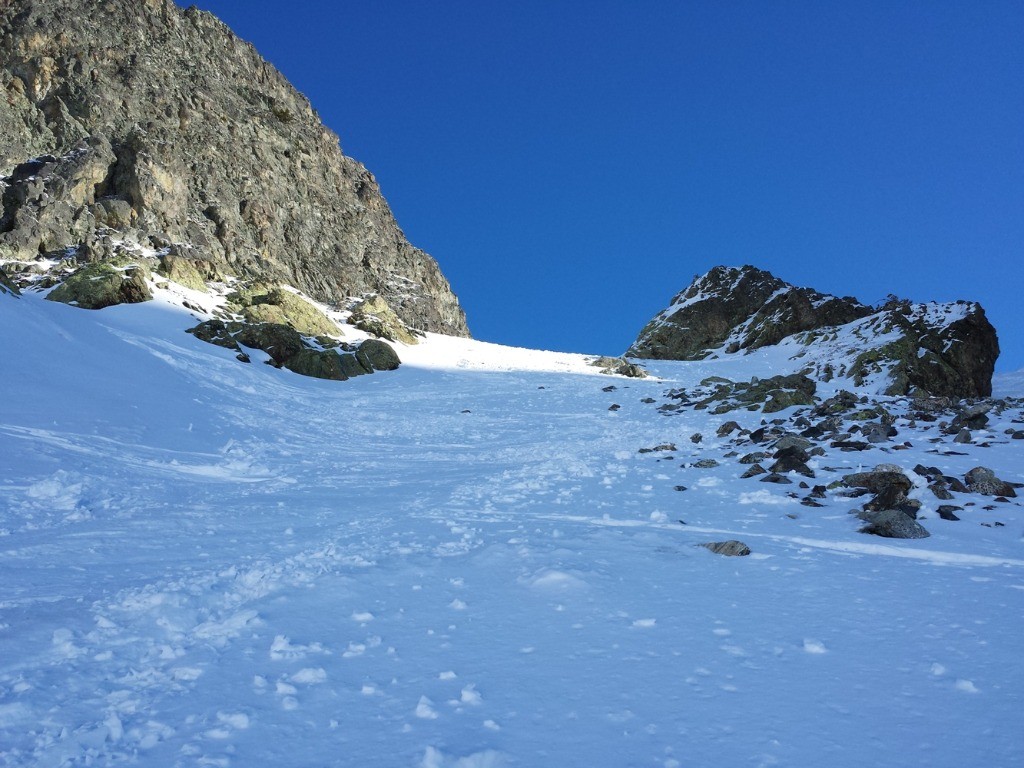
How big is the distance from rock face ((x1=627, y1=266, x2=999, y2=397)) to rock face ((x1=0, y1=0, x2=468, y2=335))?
32867 mm

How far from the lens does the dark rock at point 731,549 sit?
238 inches

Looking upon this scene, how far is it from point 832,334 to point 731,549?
1845 inches

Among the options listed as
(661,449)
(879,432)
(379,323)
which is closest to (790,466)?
(661,449)

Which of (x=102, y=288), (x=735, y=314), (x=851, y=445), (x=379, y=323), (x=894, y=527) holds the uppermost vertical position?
(x=735, y=314)

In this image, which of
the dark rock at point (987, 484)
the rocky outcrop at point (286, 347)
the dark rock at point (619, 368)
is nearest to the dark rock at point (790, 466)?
the dark rock at point (987, 484)

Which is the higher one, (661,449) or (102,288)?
(102,288)

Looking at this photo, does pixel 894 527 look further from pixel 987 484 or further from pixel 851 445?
pixel 851 445

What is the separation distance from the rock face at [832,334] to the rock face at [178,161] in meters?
32.9

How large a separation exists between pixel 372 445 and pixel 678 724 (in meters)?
12.9

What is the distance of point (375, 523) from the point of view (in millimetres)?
7559

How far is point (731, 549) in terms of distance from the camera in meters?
6.09

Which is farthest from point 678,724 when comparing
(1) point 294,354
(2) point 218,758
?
(1) point 294,354

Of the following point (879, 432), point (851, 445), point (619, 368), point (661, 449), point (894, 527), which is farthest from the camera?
point (619, 368)

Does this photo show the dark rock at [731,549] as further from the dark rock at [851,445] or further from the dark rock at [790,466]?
the dark rock at [851,445]
